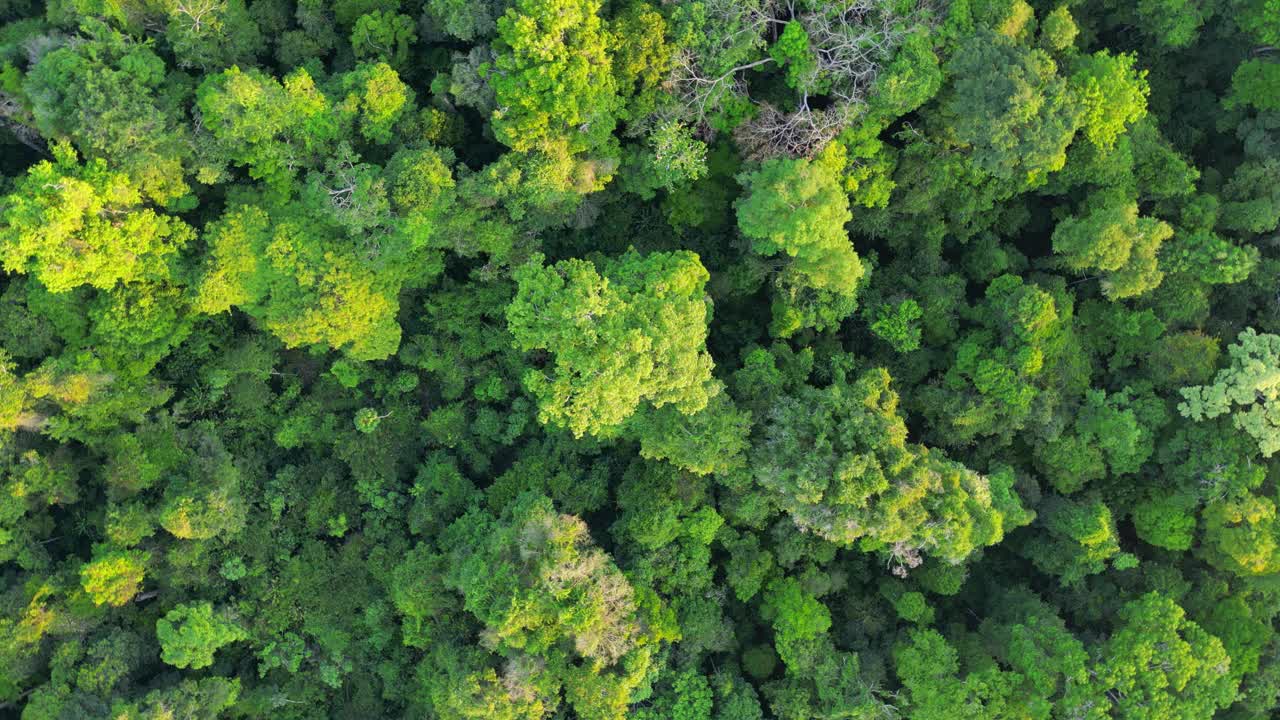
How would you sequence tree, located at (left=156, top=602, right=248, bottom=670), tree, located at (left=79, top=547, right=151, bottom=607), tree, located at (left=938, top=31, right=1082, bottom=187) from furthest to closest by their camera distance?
tree, located at (left=156, top=602, right=248, bottom=670), tree, located at (left=79, top=547, right=151, bottom=607), tree, located at (left=938, top=31, right=1082, bottom=187)

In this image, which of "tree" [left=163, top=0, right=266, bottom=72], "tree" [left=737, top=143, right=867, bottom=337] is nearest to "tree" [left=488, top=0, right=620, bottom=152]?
"tree" [left=737, top=143, right=867, bottom=337]

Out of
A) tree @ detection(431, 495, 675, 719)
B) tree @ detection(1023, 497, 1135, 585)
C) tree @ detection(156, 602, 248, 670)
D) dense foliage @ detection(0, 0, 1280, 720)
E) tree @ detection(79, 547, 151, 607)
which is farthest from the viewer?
tree @ detection(156, 602, 248, 670)

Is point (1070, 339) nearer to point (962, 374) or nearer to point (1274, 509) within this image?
point (962, 374)

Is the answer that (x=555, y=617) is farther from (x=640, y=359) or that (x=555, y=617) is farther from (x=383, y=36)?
(x=383, y=36)

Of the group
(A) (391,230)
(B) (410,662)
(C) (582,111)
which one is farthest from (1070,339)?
(B) (410,662)

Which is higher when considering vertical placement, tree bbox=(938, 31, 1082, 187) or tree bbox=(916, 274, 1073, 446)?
tree bbox=(938, 31, 1082, 187)

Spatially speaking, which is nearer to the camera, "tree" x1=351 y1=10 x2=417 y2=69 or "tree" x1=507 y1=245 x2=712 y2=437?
"tree" x1=507 y1=245 x2=712 y2=437

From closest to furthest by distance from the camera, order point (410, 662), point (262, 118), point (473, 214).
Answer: point (262, 118)
point (473, 214)
point (410, 662)

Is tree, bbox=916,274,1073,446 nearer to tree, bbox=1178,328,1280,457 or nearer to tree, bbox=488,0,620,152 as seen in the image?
tree, bbox=1178,328,1280,457
